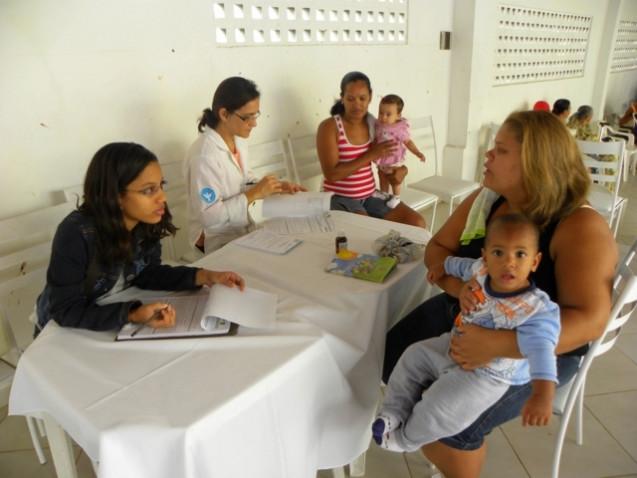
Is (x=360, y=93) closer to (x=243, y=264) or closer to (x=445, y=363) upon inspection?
(x=243, y=264)

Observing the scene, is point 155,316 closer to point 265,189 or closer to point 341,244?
point 341,244

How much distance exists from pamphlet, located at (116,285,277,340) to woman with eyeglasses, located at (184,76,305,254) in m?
0.68

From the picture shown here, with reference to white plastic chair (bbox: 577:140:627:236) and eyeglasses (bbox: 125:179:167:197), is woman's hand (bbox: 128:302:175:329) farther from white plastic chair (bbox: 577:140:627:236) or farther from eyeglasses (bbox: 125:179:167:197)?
white plastic chair (bbox: 577:140:627:236)

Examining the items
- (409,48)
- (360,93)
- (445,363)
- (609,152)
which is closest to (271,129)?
(360,93)

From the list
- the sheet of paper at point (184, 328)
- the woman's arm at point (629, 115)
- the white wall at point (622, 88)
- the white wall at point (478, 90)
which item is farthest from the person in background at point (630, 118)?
the sheet of paper at point (184, 328)

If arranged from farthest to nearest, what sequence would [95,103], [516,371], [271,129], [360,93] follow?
[271,129]
[360,93]
[95,103]
[516,371]

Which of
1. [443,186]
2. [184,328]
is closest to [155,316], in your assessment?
[184,328]

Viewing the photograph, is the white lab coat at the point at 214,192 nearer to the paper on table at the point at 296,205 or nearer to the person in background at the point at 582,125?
the paper on table at the point at 296,205

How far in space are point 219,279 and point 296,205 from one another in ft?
2.05

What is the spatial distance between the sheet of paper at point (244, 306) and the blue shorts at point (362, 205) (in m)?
1.25

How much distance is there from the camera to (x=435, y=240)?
5.02 ft

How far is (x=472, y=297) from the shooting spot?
3.92ft

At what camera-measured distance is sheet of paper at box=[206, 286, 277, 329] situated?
3.65 ft

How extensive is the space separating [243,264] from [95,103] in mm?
1146
